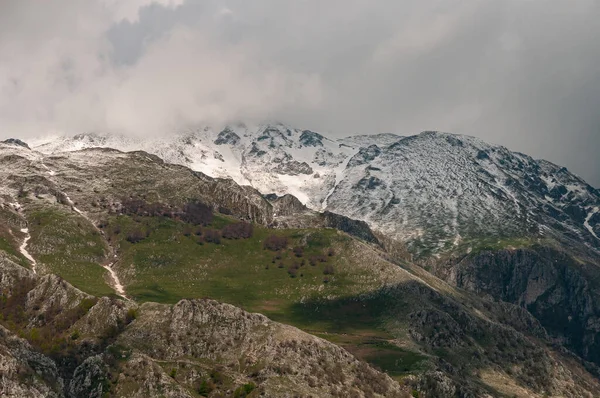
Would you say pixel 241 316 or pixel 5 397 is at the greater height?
pixel 241 316

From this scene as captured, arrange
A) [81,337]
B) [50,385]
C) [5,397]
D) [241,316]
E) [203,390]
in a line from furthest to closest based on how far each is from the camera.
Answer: [241,316]
[81,337]
[203,390]
[50,385]
[5,397]

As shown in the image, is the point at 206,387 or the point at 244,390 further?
the point at 206,387

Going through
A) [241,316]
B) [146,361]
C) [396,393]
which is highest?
[241,316]

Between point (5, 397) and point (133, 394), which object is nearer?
point (5, 397)

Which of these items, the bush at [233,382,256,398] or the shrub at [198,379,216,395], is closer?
the bush at [233,382,256,398]

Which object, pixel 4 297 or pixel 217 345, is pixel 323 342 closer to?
pixel 217 345

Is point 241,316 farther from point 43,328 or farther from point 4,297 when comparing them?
point 4,297

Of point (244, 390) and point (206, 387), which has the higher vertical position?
point (206, 387)

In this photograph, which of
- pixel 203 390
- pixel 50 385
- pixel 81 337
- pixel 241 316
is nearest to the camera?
pixel 50 385

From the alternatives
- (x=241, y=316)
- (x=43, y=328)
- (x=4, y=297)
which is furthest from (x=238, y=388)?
(x=4, y=297)

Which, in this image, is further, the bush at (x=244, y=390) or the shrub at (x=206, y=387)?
the shrub at (x=206, y=387)

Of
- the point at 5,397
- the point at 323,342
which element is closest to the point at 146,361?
the point at 5,397
